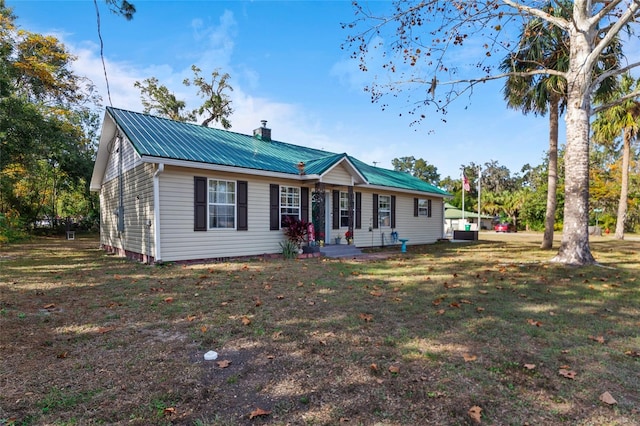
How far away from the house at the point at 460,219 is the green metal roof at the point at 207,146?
19881 mm

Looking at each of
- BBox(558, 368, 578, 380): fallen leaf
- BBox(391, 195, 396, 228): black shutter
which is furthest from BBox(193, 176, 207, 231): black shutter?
BBox(391, 195, 396, 228): black shutter

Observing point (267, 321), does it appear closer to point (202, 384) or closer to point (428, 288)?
point (202, 384)

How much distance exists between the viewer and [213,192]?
10648 mm

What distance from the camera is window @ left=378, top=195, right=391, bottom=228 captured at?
15995 mm

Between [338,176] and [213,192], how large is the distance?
15.7ft

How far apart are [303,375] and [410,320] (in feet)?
6.81

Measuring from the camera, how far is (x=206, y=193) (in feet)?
34.1

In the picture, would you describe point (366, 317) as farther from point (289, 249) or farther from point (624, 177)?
point (624, 177)

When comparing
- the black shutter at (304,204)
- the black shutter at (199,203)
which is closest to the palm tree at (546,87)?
the black shutter at (304,204)

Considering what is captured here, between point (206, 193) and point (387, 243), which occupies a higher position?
point (206, 193)

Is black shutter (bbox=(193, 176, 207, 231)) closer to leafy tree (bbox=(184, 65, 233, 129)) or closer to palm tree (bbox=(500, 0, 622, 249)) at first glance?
palm tree (bbox=(500, 0, 622, 249))

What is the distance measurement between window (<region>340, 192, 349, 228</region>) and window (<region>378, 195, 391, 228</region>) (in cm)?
238

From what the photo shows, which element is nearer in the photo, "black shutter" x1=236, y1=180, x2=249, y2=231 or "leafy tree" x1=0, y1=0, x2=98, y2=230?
"black shutter" x1=236, y1=180, x2=249, y2=231

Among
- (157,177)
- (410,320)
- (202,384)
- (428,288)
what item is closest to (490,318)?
(410,320)
